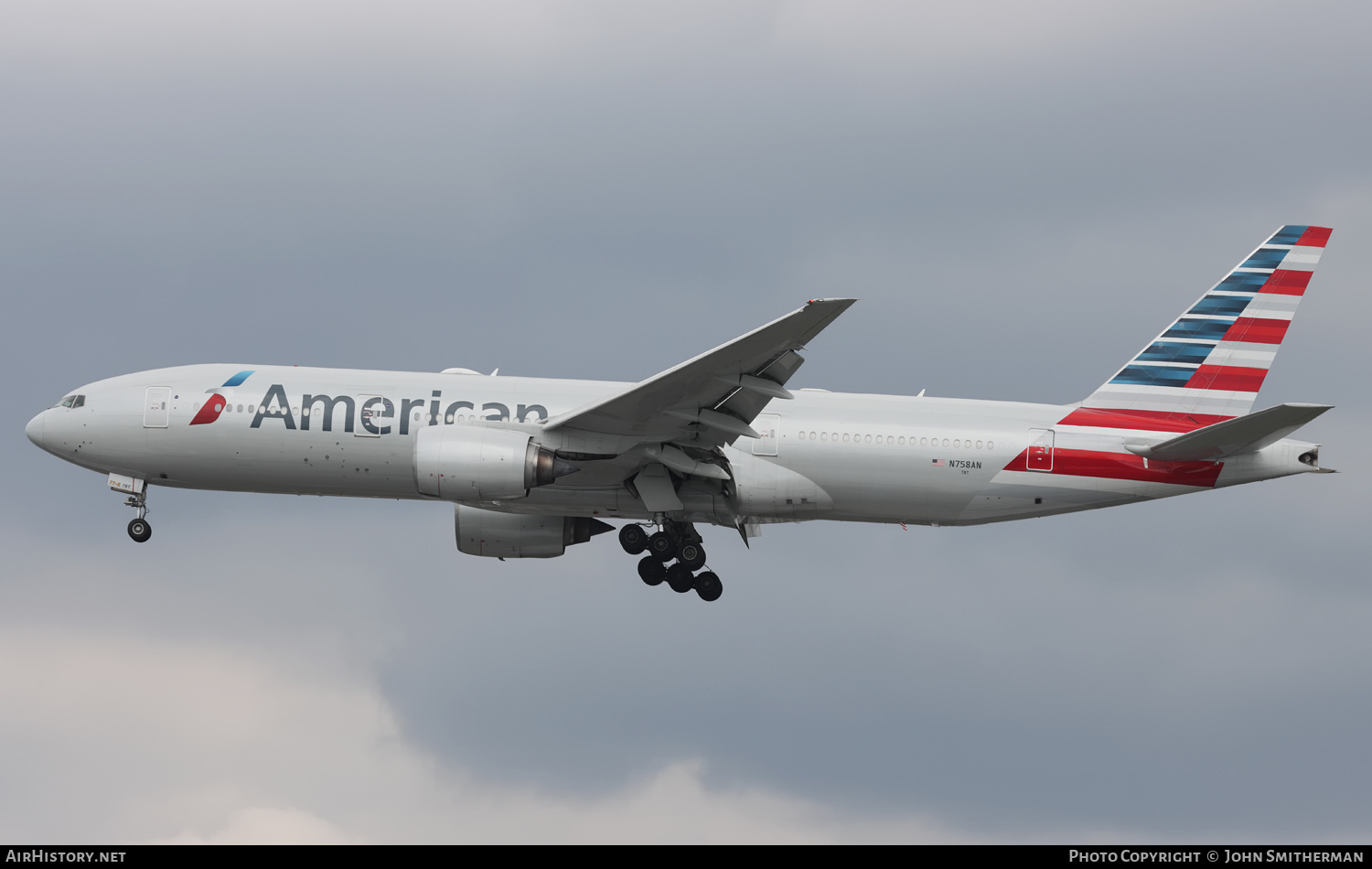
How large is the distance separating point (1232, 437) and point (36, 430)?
28800 millimetres

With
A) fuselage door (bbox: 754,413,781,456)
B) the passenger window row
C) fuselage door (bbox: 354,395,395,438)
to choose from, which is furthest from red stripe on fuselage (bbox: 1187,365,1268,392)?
fuselage door (bbox: 354,395,395,438)

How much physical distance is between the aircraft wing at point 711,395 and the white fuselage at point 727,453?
123cm

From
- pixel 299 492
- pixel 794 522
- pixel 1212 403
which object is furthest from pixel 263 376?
pixel 1212 403

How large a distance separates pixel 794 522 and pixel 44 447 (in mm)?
18755

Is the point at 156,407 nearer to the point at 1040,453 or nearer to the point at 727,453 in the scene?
the point at 727,453

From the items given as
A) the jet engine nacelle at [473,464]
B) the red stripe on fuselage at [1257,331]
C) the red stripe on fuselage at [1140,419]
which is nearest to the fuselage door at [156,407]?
the jet engine nacelle at [473,464]

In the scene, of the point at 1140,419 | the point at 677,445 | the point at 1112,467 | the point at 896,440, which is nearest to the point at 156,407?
the point at 677,445

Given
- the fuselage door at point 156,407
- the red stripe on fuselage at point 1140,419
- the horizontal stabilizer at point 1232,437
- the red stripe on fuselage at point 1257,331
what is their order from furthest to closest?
the red stripe on fuselage at point 1257,331, the red stripe on fuselage at point 1140,419, the fuselage door at point 156,407, the horizontal stabilizer at point 1232,437

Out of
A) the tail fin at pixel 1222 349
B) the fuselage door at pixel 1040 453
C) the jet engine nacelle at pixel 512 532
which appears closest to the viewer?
the fuselage door at pixel 1040 453

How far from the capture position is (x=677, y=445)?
33812 millimetres

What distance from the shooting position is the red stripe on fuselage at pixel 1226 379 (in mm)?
36875

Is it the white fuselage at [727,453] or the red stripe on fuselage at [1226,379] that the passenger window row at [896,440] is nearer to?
the white fuselage at [727,453]

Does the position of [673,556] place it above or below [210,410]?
below

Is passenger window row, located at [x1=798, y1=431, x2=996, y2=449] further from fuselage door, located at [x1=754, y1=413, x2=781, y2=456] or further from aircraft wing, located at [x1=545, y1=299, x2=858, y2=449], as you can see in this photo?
aircraft wing, located at [x1=545, y1=299, x2=858, y2=449]
